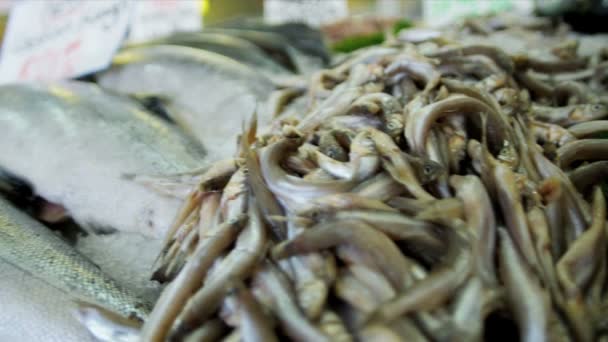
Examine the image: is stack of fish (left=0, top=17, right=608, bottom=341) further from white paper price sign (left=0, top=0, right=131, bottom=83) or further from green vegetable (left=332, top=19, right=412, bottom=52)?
green vegetable (left=332, top=19, right=412, bottom=52)

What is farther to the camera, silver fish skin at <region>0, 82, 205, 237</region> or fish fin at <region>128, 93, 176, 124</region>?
fish fin at <region>128, 93, 176, 124</region>

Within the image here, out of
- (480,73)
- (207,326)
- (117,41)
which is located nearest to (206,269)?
(207,326)

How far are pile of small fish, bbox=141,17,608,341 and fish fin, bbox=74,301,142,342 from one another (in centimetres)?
8

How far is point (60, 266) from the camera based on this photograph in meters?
1.03

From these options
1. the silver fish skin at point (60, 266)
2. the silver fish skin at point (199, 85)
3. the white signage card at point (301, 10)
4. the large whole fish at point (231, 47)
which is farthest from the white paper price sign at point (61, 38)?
the white signage card at point (301, 10)

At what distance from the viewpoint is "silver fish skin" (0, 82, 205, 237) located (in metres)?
1.26

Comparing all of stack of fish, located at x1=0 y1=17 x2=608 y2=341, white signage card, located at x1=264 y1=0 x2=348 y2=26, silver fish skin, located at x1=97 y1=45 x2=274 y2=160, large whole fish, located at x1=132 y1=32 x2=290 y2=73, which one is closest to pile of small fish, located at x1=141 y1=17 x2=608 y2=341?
stack of fish, located at x1=0 y1=17 x2=608 y2=341

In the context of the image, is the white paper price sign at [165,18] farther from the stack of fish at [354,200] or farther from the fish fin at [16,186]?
the fish fin at [16,186]

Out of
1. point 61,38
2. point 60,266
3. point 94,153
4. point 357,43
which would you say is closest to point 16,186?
point 94,153

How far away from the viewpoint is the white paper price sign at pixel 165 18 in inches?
98.0

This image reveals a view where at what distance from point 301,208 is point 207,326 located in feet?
0.67

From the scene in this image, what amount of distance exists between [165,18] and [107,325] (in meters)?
2.03

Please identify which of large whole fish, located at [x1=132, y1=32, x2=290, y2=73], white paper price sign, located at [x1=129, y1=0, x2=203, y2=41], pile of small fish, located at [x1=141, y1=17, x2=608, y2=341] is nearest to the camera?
pile of small fish, located at [x1=141, y1=17, x2=608, y2=341]

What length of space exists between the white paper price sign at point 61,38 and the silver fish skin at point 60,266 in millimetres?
838
